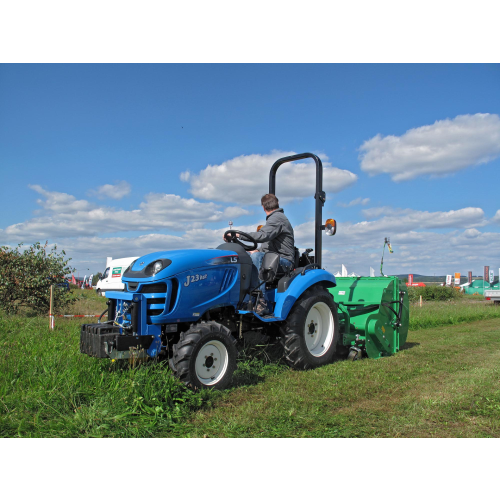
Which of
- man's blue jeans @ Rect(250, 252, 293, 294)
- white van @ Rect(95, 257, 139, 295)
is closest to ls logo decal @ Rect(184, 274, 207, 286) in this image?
man's blue jeans @ Rect(250, 252, 293, 294)

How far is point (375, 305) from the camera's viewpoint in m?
6.82

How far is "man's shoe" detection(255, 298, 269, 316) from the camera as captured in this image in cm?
545

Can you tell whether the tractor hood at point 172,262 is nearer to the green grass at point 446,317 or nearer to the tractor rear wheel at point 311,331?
the tractor rear wheel at point 311,331

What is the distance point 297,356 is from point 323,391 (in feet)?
3.08

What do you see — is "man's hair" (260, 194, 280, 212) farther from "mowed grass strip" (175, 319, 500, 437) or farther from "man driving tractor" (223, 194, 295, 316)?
"mowed grass strip" (175, 319, 500, 437)

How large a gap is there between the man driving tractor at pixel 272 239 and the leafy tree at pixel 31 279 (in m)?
7.87

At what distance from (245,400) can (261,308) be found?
4.57 feet

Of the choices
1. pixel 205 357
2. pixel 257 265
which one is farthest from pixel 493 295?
pixel 205 357

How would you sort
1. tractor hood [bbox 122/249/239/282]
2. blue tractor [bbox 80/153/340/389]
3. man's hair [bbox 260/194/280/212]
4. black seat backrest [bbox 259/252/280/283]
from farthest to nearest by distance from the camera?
1. man's hair [bbox 260/194/280/212]
2. black seat backrest [bbox 259/252/280/283]
3. tractor hood [bbox 122/249/239/282]
4. blue tractor [bbox 80/153/340/389]

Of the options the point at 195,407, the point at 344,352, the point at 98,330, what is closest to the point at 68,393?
the point at 98,330

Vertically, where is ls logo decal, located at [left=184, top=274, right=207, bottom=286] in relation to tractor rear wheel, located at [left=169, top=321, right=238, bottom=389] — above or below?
above

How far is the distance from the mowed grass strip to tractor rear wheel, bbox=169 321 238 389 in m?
0.23

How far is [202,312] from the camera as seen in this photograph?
4.81 meters

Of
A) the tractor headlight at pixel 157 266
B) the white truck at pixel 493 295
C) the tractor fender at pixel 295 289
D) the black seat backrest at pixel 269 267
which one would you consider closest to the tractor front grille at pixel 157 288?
the tractor headlight at pixel 157 266
